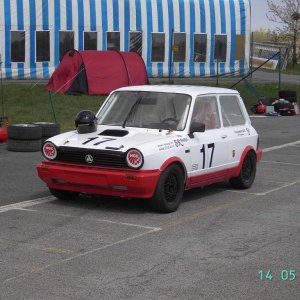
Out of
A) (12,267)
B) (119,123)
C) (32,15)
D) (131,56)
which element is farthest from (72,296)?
(32,15)

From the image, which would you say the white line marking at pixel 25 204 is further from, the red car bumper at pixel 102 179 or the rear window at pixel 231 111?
the rear window at pixel 231 111

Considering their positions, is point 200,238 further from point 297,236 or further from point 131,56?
point 131,56

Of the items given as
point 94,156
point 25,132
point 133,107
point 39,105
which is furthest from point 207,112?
point 39,105

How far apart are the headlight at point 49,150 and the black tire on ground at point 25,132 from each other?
5.53 metres

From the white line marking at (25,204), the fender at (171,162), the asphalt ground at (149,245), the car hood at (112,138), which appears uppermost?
the car hood at (112,138)

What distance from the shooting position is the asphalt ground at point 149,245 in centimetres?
558

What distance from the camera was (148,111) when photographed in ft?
30.5

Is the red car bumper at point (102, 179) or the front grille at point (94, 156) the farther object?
the front grille at point (94, 156)

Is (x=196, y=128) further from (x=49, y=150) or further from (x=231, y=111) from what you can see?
(x=49, y=150)

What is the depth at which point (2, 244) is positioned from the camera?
684 centimetres

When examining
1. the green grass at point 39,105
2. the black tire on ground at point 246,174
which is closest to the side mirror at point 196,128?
the black tire on ground at point 246,174

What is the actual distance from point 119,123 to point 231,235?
2617 millimetres

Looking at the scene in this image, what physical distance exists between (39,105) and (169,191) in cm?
1479

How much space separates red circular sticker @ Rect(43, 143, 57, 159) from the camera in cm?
863
